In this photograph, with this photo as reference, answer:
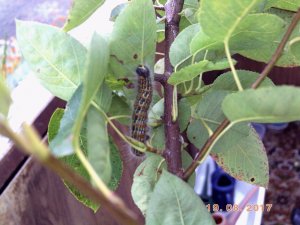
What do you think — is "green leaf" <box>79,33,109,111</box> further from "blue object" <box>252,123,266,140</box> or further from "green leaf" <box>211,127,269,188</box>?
"blue object" <box>252,123,266,140</box>

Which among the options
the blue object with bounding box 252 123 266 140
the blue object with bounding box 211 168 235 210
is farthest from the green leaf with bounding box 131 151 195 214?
the blue object with bounding box 252 123 266 140

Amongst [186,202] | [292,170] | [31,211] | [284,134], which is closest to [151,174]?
[186,202]

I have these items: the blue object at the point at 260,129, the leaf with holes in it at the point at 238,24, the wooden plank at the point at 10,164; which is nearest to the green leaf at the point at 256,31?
the leaf with holes in it at the point at 238,24

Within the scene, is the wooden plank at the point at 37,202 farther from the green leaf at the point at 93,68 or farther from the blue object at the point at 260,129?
the blue object at the point at 260,129

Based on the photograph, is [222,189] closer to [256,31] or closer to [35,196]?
[35,196]

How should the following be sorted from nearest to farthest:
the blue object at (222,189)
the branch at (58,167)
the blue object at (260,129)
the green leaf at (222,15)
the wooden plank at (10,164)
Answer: the branch at (58,167)
the green leaf at (222,15)
the wooden plank at (10,164)
the blue object at (222,189)
the blue object at (260,129)
